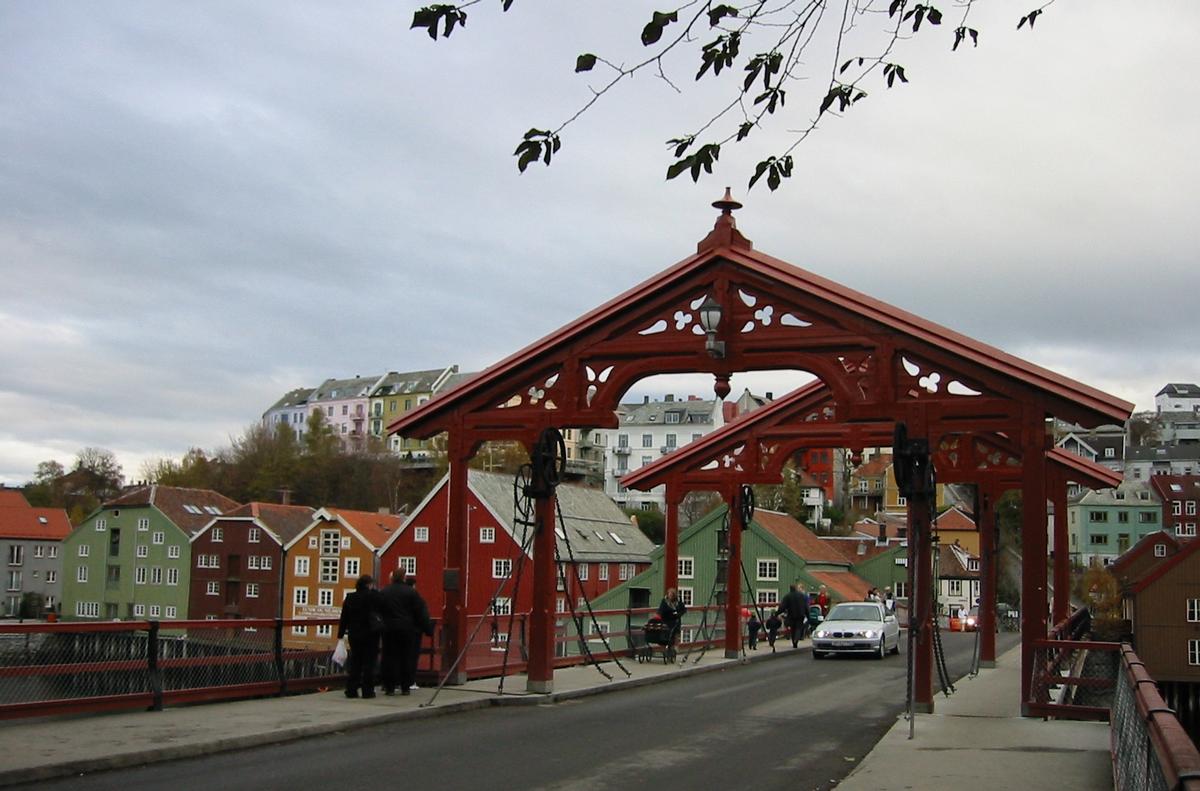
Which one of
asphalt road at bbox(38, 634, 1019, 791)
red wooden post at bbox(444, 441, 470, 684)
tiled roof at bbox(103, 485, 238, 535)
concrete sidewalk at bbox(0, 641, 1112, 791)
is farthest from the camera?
tiled roof at bbox(103, 485, 238, 535)

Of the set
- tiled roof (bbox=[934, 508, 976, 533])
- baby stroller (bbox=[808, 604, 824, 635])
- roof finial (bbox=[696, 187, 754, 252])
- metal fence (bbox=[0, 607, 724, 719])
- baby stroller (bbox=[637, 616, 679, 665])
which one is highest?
roof finial (bbox=[696, 187, 754, 252])

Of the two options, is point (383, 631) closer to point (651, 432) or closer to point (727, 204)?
point (727, 204)

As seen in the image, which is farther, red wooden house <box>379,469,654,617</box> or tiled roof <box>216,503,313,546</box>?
tiled roof <box>216,503,313,546</box>

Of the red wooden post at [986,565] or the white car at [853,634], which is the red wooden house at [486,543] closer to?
the white car at [853,634]

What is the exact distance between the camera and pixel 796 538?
64750 millimetres

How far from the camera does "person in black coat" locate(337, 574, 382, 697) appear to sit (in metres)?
15.0

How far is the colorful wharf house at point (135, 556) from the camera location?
3561 inches

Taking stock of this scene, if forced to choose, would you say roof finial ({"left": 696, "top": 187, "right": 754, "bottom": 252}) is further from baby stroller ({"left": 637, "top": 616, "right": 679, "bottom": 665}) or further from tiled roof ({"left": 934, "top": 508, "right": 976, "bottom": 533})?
tiled roof ({"left": 934, "top": 508, "right": 976, "bottom": 533})

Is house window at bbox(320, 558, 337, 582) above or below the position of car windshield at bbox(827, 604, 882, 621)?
below

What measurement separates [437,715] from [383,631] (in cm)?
128

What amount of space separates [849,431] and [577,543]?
4277cm

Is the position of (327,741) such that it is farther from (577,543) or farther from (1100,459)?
(1100,459)

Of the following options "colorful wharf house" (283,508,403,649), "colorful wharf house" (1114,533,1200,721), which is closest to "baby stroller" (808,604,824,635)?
"colorful wharf house" (1114,533,1200,721)

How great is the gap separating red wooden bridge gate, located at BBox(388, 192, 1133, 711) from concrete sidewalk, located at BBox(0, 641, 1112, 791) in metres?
1.21
